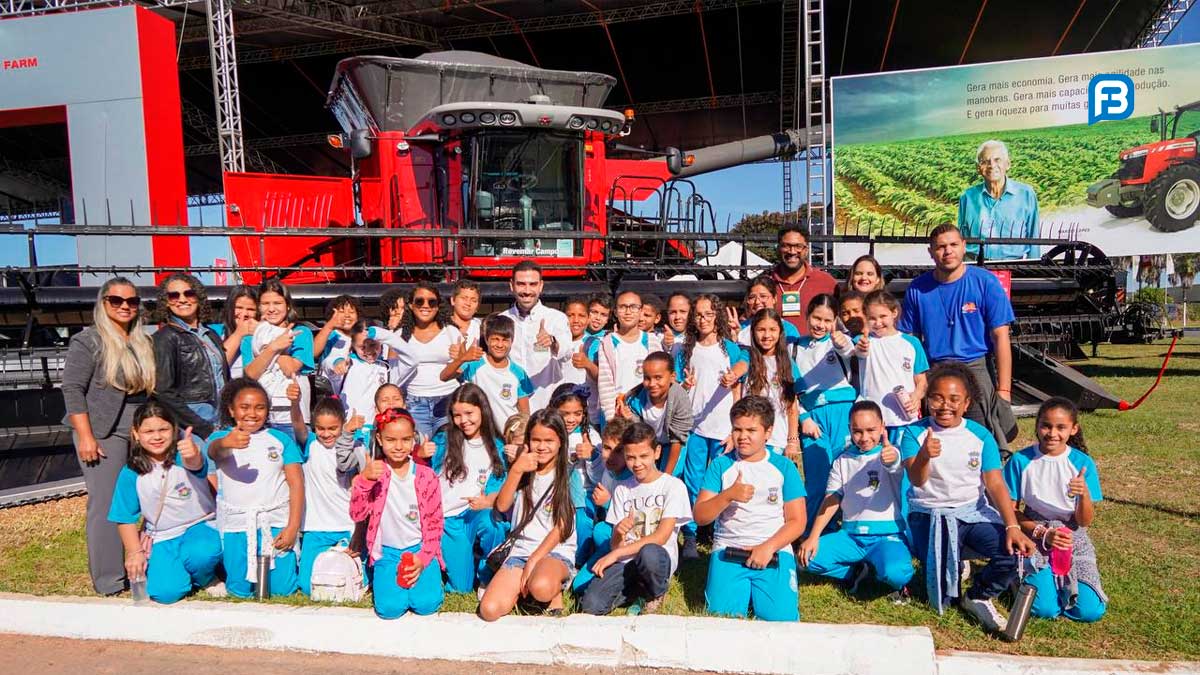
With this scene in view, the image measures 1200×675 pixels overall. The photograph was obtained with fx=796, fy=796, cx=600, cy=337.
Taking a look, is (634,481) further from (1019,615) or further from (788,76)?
(788,76)

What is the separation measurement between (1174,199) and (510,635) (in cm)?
1823

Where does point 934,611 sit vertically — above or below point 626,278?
below

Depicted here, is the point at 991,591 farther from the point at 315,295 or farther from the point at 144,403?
A: the point at 315,295

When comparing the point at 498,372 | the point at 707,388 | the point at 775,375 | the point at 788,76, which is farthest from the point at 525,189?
the point at 788,76

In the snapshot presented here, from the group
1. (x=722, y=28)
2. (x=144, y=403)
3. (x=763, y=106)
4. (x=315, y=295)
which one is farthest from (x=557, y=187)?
(x=763, y=106)

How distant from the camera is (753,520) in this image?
4117mm

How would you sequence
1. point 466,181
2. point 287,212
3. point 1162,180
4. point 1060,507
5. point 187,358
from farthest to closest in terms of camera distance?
point 1162,180 → point 287,212 → point 466,181 → point 187,358 → point 1060,507

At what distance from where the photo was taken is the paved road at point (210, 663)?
3.50 metres

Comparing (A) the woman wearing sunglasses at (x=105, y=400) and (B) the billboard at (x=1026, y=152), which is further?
(B) the billboard at (x=1026, y=152)

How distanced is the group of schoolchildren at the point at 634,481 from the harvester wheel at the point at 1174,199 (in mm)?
14950

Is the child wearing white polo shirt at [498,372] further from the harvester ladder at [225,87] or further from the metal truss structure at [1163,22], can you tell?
the metal truss structure at [1163,22]

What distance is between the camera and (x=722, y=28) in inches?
846

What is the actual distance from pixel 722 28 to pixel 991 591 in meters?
20.0

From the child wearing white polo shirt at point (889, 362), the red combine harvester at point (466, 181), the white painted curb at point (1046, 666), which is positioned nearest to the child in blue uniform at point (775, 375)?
the child wearing white polo shirt at point (889, 362)
